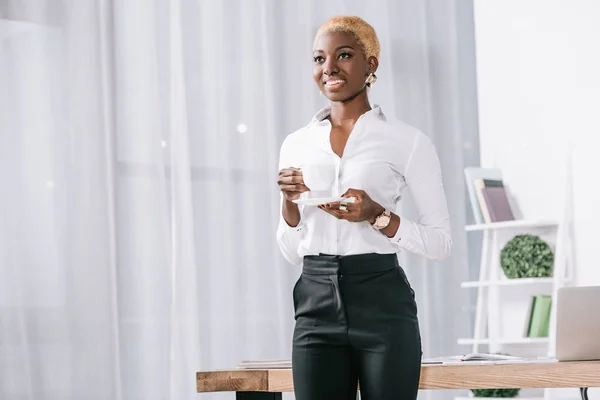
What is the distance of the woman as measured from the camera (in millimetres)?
1625

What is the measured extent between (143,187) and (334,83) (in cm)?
218

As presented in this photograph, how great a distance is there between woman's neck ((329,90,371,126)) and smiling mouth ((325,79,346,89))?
0.18ft

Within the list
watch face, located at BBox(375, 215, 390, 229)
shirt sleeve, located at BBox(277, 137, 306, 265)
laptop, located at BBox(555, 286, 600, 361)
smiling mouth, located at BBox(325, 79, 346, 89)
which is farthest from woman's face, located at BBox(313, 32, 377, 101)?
laptop, located at BBox(555, 286, 600, 361)

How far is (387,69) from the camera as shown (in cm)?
487

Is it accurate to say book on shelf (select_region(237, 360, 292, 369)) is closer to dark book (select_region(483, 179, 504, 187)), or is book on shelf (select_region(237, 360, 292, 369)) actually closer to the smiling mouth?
the smiling mouth

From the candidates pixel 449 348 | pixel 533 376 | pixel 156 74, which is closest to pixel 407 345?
pixel 533 376

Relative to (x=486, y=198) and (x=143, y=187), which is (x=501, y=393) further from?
(x=143, y=187)

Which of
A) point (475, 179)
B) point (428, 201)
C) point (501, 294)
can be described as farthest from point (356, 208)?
point (501, 294)

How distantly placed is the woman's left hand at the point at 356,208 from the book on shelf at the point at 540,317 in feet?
9.95

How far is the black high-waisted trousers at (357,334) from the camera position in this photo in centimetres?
161

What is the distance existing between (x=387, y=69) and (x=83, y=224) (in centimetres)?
197

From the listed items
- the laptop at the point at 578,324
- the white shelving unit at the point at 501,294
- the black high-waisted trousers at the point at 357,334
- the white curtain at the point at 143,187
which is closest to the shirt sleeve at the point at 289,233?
the black high-waisted trousers at the point at 357,334

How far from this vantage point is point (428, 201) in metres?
1.76

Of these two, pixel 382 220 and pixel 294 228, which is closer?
pixel 382 220
